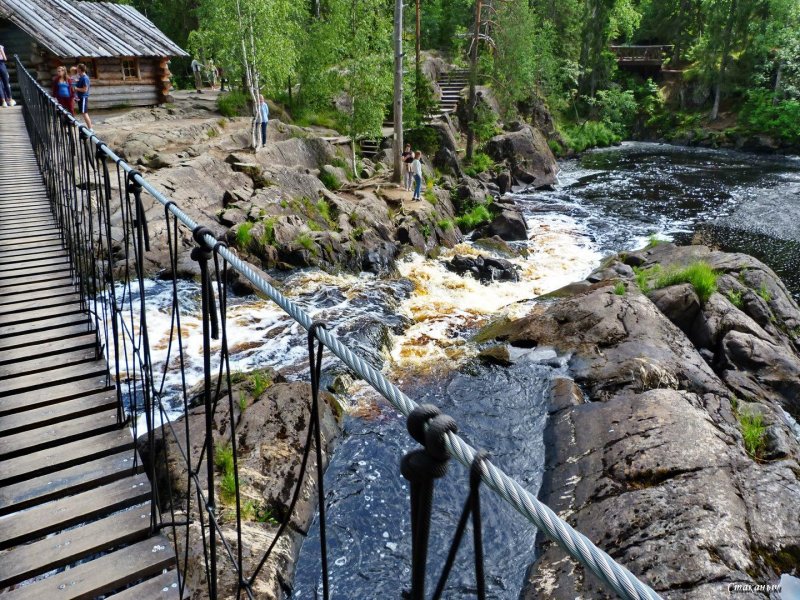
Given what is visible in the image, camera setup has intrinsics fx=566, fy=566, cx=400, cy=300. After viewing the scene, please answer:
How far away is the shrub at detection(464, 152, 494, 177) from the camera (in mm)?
30906

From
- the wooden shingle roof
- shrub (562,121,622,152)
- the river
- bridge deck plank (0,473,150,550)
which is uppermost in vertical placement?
the wooden shingle roof

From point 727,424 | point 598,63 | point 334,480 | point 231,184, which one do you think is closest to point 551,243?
point 231,184

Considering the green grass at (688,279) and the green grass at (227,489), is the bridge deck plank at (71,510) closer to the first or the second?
the green grass at (227,489)

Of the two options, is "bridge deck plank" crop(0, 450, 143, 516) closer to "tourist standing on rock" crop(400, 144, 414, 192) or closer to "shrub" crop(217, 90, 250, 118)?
"tourist standing on rock" crop(400, 144, 414, 192)

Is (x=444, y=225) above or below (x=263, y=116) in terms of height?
below

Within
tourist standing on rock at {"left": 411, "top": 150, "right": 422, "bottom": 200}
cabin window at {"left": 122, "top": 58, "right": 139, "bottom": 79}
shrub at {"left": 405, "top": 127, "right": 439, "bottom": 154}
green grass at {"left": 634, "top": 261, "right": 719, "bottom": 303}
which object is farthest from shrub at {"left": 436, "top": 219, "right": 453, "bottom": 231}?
cabin window at {"left": 122, "top": 58, "right": 139, "bottom": 79}

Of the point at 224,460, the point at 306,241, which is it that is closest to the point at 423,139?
the point at 306,241

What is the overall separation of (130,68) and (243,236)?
15.0 m

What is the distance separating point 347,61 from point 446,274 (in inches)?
453

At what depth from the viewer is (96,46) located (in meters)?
22.9

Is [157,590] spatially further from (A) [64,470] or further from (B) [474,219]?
(B) [474,219]

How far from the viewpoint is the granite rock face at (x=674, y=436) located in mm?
5879

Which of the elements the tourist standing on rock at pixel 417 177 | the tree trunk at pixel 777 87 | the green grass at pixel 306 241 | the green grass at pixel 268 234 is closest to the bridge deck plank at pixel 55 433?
the green grass at pixel 268 234

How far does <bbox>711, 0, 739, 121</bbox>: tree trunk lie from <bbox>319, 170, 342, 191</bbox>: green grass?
3541 cm
